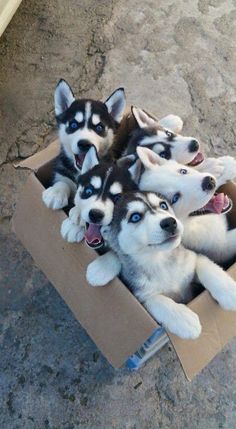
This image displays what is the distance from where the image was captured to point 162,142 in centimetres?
205

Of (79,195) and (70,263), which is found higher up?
(79,195)

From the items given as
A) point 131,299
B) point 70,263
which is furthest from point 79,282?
point 131,299

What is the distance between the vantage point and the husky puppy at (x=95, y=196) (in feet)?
5.76

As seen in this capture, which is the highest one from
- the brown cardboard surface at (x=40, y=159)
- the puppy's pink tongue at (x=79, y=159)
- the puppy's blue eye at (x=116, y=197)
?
the puppy's blue eye at (x=116, y=197)

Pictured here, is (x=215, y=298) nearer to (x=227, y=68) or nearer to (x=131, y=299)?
(x=131, y=299)

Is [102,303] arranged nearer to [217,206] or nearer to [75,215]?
[75,215]

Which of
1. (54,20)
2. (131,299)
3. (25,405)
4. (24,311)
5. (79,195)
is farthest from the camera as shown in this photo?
(54,20)

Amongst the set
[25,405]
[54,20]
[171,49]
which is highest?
[171,49]

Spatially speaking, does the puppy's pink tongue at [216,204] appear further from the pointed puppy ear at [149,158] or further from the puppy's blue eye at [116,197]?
the puppy's blue eye at [116,197]

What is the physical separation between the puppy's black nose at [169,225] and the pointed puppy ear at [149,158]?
321 mm

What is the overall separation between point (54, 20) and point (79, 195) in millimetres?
2210

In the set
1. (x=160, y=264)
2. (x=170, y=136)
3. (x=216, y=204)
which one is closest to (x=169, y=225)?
(x=160, y=264)

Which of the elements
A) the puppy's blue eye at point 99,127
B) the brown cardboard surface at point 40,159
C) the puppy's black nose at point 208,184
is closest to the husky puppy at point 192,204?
the puppy's black nose at point 208,184

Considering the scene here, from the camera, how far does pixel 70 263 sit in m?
1.90
